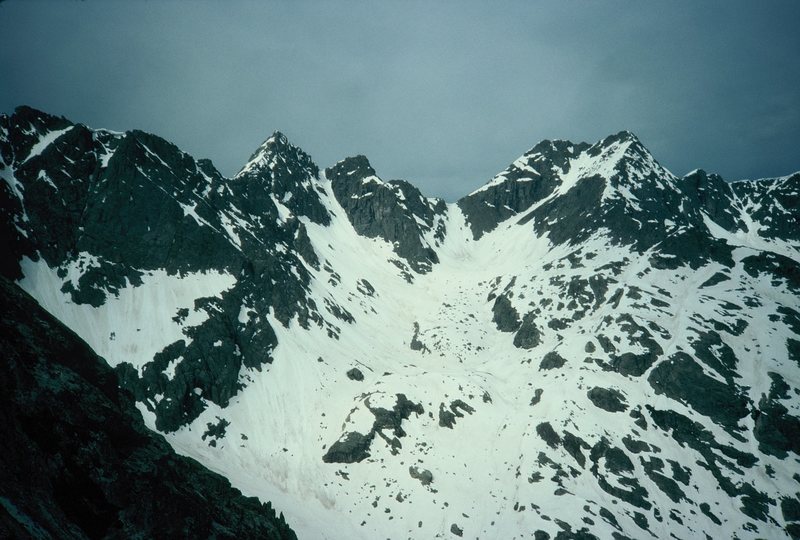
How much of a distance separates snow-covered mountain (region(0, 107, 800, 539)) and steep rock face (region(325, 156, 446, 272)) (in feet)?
112

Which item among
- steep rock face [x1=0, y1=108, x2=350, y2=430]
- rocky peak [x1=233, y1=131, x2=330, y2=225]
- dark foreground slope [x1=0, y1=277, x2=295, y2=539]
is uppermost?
rocky peak [x1=233, y1=131, x2=330, y2=225]

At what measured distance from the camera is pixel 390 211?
170875mm

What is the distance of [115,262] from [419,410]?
65.1m

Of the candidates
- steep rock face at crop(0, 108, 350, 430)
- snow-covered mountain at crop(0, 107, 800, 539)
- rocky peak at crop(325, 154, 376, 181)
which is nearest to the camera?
snow-covered mountain at crop(0, 107, 800, 539)

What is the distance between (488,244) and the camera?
178 metres

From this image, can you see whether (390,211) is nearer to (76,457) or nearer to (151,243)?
(151,243)

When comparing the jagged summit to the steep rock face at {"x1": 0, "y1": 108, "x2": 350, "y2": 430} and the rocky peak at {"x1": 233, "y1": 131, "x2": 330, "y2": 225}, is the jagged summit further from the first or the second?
the steep rock face at {"x1": 0, "y1": 108, "x2": 350, "y2": 430}

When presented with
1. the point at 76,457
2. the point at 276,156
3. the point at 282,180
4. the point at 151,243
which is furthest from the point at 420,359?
the point at 276,156

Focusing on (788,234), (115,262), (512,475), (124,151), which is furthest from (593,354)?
(788,234)

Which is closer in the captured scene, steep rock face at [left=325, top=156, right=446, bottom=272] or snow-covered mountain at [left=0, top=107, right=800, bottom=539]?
snow-covered mountain at [left=0, top=107, right=800, bottom=539]

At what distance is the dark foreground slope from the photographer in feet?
41.4

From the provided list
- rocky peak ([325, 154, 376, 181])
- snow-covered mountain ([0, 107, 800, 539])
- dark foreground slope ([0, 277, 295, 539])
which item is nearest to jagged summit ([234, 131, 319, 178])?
rocky peak ([325, 154, 376, 181])

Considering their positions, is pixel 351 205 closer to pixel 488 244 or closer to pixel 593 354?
pixel 488 244

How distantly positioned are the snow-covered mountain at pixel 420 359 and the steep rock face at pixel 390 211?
3423 cm
